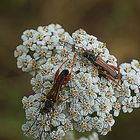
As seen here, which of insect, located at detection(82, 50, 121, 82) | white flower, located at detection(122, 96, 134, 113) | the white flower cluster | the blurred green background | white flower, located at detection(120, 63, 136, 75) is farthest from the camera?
the blurred green background

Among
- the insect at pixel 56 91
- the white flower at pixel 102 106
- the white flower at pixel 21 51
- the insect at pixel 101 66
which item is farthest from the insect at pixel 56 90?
the white flower at pixel 21 51

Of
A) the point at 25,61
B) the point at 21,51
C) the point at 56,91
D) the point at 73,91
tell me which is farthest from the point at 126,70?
the point at 21,51

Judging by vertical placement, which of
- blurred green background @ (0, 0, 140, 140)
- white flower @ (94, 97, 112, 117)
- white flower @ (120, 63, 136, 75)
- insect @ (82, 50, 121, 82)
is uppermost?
blurred green background @ (0, 0, 140, 140)

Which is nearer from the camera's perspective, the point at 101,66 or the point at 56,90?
the point at 56,90

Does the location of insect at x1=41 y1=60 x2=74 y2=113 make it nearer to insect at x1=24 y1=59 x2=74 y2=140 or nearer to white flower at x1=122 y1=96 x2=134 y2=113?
insect at x1=24 y1=59 x2=74 y2=140

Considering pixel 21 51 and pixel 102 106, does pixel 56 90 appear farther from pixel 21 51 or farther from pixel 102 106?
pixel 21 51

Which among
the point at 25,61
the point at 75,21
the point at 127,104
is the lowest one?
the point at 127,104

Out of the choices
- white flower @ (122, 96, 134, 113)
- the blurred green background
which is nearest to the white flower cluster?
white flower @ (122, 96, 134, 113)

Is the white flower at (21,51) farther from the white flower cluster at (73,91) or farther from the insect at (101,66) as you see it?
the insect at (101,66)

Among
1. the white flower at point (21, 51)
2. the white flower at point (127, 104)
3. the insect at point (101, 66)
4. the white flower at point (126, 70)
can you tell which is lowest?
the white flower at point (127, 104)

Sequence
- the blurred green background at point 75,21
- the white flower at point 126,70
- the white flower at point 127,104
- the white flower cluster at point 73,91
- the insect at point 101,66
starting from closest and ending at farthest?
the white flower cluster at point 73,91, the insect at point 101,66, the white flower at point 127,104, the white flower at point 126,70, the blurred green background at point 75,21
